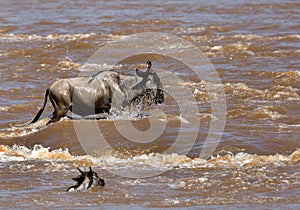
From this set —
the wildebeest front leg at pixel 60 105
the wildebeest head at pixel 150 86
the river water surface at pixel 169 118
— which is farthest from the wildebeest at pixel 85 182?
the wildebeest head at pixel 150 86

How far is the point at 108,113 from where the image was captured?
42.6ft

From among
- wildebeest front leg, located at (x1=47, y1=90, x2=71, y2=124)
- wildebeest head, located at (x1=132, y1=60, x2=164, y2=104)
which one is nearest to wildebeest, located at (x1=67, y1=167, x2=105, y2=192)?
wildebeest front leg, located at (x1=47, y1=90, x2=71, y2=124)

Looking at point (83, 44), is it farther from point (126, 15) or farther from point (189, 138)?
point (189, 138)

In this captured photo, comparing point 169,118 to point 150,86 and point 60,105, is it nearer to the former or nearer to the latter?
point 150,86

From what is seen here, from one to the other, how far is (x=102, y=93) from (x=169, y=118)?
1.21m

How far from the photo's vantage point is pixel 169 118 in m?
13.2

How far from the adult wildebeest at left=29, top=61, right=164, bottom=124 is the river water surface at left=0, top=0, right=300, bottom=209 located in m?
0.28

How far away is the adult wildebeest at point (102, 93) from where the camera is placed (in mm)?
12812

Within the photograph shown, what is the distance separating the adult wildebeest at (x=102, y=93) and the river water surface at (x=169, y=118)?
0.28 meters

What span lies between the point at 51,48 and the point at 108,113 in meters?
9.51

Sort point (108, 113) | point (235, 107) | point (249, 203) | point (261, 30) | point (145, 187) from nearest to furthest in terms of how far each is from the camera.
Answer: point (249, 203) < point (145, 187) < point (108, 113) < point (235, 107) < point (261, 30)

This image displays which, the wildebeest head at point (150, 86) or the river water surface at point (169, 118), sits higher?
the wildebeest head at point (150, 86)

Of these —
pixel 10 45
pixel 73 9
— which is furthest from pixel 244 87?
pixel 73 9

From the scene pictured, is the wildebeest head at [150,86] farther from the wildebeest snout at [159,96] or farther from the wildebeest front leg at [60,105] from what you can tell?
the wildebeest front leg at [60,105]
